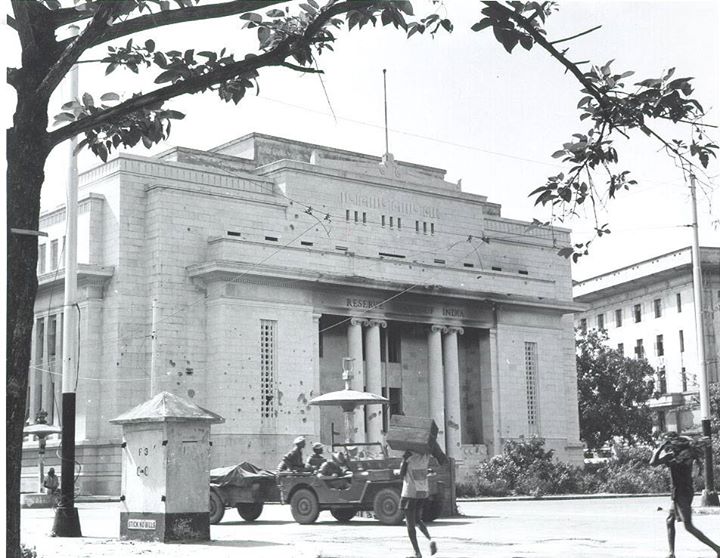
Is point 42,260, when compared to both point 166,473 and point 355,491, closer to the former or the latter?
point 355,491

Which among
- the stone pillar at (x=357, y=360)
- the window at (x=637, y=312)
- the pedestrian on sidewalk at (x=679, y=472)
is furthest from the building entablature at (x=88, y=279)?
the window at (x=637, y=312)

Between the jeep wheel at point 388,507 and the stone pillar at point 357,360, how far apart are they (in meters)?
24.4

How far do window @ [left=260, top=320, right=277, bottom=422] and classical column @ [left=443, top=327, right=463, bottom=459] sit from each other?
9374 mm

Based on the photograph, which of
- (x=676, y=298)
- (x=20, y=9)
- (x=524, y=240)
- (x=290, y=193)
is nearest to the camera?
(x=20, y=9)

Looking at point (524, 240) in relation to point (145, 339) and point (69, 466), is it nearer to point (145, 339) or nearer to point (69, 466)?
point (145, 339)

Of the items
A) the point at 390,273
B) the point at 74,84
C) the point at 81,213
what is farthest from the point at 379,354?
the point at 74,84

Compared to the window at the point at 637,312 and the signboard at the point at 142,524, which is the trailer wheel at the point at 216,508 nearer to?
the signboard at the point at 142,524

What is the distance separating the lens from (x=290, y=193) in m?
47.2

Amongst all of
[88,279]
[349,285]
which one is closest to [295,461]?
[88,279]

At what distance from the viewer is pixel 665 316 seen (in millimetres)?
74125

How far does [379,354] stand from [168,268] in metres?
10.0

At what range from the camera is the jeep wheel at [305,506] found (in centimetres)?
2170

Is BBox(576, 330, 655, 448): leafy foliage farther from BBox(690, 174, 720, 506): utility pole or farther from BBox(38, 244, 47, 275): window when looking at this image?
BBox(690, 174, 720, 506): utility pole

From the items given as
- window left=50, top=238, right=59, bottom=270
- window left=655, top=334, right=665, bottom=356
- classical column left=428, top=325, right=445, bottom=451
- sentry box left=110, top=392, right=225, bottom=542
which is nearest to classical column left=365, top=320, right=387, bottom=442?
classical column left=428, top=325, right=445, bottom=451
